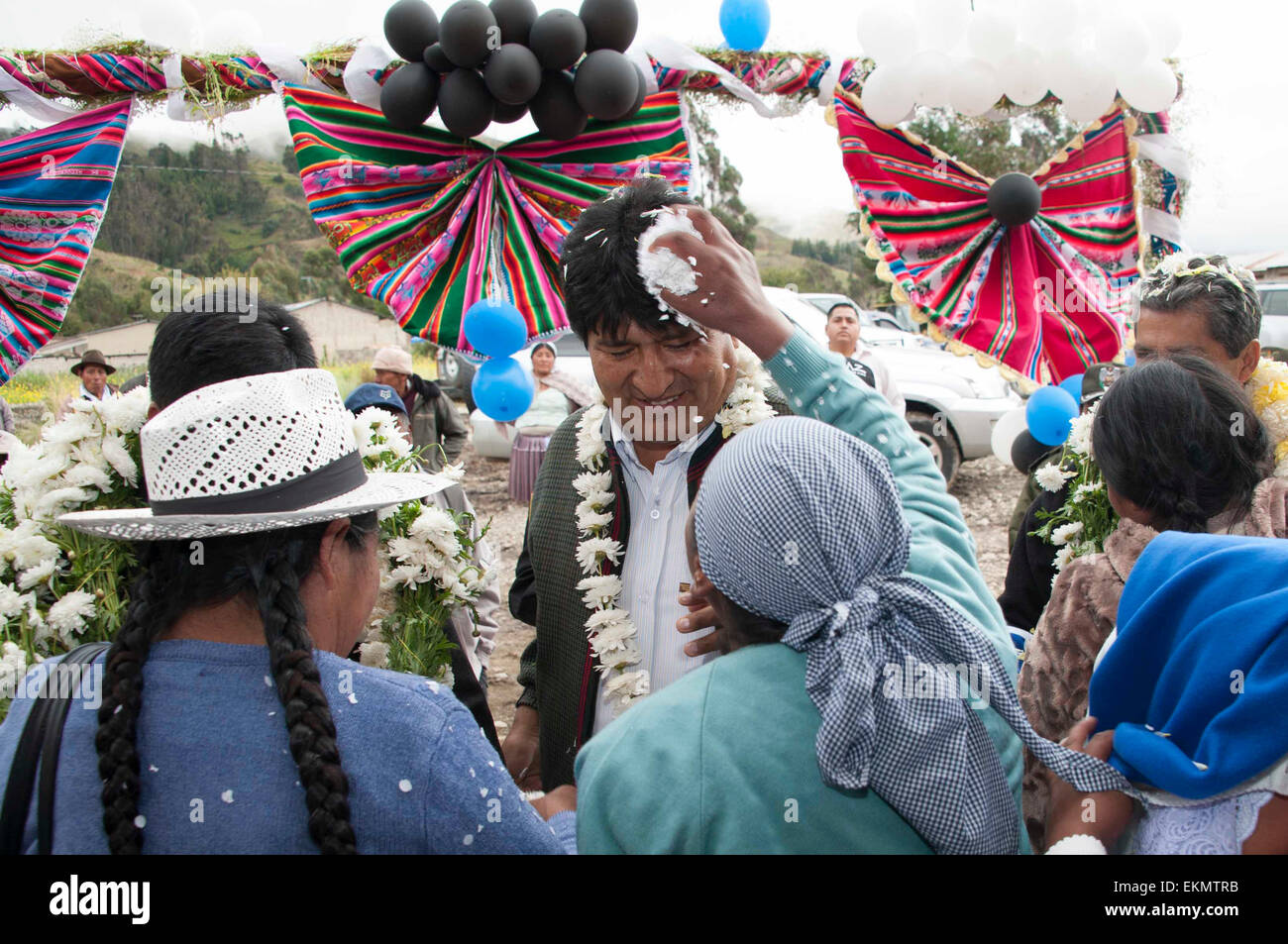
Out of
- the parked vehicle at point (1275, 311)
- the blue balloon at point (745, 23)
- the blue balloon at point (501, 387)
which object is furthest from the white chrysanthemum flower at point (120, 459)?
the parked vehicle at point (1275, 311)

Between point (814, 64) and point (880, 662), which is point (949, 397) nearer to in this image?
point (814, 64)

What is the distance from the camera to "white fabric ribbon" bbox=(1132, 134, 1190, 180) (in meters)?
4.80

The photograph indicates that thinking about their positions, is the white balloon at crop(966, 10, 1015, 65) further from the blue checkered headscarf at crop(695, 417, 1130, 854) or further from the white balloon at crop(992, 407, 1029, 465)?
the blue checkered headscarf at crop(695, 417, 1130, 854)

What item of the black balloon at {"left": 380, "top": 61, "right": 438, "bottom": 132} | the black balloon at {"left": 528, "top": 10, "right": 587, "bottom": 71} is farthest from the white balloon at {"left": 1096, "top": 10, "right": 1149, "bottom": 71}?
the black balloon at {"left": 380, "top": 61, "right": 438, "bottom": 132}

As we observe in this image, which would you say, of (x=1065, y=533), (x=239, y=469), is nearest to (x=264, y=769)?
→ (x=239, y=469)

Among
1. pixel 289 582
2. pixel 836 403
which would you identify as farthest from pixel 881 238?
pixel 289 582

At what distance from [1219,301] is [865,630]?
7.07 feet

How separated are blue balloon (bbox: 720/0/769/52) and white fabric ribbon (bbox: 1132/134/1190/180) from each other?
224 centimetres

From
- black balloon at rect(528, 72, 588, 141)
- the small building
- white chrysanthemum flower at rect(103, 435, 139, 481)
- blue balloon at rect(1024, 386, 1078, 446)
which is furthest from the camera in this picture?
blue balloon at rect(1024, 386, 1078, 446)

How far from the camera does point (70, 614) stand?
1.74 meters

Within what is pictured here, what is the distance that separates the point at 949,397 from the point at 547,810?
781 centimetres

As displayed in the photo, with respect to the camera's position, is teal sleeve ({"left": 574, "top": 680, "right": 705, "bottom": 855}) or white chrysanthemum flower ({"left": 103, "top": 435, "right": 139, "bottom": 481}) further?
white chrysanthemum flower ({"left": 103, "top": 435, "right": 139, "bottom": 481})

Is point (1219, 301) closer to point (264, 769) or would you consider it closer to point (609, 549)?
point (609, 549)

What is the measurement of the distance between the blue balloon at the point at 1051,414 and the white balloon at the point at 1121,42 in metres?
1.69
